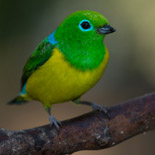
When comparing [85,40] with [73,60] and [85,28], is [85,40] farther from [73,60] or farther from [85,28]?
[73,60]

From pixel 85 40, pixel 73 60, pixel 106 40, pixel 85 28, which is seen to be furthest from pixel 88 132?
pixel 106 40

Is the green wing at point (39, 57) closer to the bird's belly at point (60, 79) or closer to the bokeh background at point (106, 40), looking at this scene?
the bird's belly at point (60, 79)

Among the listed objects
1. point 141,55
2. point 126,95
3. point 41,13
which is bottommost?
point 126,95

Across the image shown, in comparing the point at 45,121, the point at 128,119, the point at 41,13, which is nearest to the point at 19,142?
the point at 128,119

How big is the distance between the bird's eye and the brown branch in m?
0.89

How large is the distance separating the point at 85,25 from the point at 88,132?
3.81 feet

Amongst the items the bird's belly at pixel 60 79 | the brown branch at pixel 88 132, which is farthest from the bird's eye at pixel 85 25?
the brown branch at pixel 88 132

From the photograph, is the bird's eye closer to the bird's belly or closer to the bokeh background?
the bird's belly

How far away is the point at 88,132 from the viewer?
289cm

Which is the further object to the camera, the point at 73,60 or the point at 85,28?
the point at 85,28

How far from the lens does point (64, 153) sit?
284 cm

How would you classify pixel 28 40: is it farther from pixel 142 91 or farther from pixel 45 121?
pixel 142 91

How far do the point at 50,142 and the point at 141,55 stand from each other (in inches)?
233

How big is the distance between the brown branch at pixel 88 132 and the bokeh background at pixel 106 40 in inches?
187
